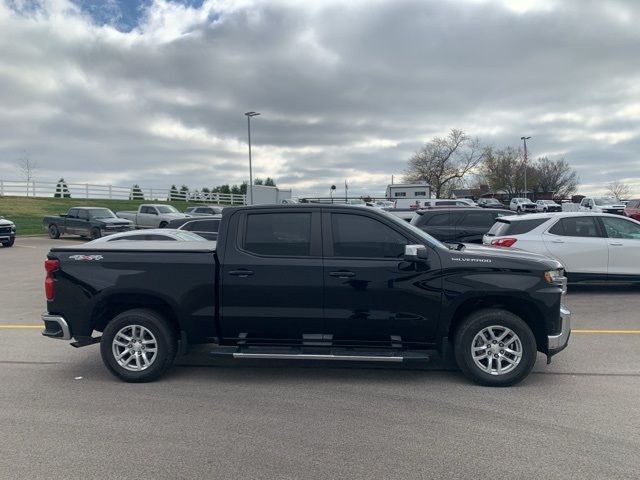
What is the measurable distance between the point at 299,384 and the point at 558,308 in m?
2.70

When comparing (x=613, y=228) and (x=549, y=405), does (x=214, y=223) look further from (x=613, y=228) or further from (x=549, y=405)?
(x=549, y=405)

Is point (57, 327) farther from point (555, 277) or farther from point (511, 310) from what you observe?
point (555, 277)

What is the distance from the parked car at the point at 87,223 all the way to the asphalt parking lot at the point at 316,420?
63.7 ft

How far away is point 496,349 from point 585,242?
607cm

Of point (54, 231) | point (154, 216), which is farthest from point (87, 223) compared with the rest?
point (154, 216)

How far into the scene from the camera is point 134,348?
17.7 ft

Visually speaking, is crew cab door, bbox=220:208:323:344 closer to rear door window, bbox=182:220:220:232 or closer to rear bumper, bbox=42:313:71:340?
rear bumper, bbox=42:313:71:340

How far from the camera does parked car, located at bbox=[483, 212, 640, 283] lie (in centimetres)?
1000

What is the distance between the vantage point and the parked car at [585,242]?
10.0 metres

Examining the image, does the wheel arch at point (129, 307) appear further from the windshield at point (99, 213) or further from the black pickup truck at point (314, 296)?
the windshield at point (99, 213)

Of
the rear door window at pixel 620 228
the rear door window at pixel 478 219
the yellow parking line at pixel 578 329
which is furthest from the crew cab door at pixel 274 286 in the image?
the rear door window at pixel 478 219

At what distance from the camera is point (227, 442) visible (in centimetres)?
399

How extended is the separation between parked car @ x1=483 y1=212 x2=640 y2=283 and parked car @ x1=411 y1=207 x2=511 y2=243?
3.33 m

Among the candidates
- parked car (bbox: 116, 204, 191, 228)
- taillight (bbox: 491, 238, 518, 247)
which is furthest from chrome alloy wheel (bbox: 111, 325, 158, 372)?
parked car (bbox: 116, 204, 191, 228)
